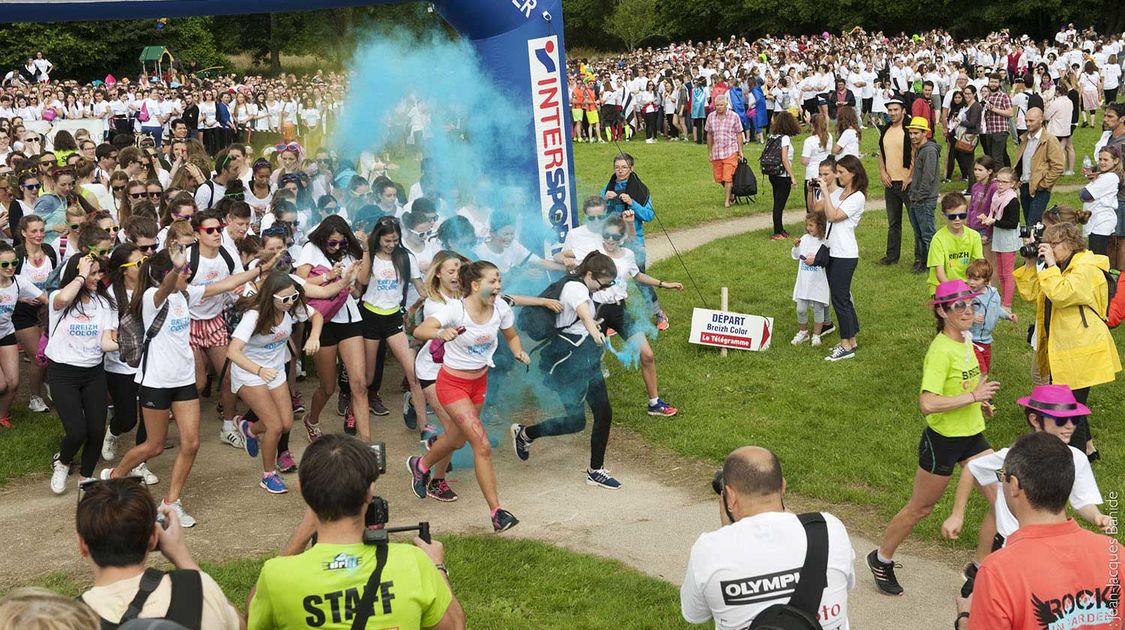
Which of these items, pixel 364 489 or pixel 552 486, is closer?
pixel 364 489

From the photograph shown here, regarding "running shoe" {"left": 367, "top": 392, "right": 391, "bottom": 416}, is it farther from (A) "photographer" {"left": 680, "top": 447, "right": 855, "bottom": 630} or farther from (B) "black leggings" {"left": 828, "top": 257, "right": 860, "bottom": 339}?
(A) "photographer" {"left": 680, "top": 447, "right": 855, "bottom": 630}

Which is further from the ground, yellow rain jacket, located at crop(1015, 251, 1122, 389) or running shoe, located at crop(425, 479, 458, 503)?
yellow rain jacket, located at crop(1015, 251, 1122, 389)

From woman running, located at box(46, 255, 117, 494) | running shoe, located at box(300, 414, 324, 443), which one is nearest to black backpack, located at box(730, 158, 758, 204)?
running shoe, located at box(300, 414, 324, 443)

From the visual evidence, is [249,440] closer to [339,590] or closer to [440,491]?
[440,491]

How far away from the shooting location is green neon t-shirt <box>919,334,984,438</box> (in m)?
5.68

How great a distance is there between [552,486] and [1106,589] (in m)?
4.55

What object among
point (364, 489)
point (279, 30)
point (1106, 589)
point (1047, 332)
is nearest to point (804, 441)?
point (1047, 332)

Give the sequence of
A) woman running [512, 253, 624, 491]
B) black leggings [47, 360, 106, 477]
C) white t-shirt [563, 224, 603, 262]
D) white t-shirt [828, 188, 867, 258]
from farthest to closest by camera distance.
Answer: white t-shirt [828, 188, 867, 258], white t-shirt [563, 224, 603, 262], woman running [512, 253, 624, 491], black leggings [47, 360, 106, 477]

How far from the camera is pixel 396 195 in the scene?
1005cm

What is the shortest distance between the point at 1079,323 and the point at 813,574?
456 centimetres

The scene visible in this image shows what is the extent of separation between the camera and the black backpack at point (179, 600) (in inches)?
127

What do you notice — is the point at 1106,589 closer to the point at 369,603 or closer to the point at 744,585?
the point at 744,585

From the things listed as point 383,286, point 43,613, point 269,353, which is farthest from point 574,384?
point 43,613

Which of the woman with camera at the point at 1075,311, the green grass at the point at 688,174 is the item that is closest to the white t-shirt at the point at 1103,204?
the woman with camera at the point at 1075,311
